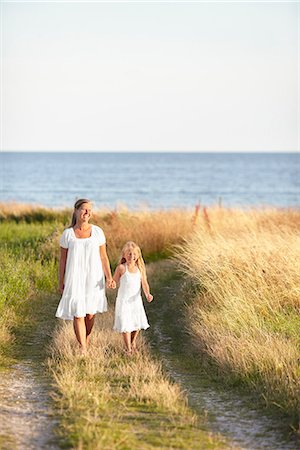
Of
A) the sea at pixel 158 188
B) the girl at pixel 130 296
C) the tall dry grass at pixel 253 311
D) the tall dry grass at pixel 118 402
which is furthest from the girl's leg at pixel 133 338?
the sea at pixel 158 188

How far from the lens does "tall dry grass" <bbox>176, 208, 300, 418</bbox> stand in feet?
27.2

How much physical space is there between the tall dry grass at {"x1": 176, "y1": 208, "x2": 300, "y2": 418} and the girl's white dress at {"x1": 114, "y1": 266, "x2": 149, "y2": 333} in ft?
2.56

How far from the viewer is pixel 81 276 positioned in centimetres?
952

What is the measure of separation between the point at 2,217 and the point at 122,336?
62.4 ft

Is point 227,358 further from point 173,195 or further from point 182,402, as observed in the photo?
point 173,195

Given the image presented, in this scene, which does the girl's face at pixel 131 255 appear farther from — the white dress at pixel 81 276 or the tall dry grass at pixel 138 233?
the tall dry grass at pixel 138 233

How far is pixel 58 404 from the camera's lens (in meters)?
7.46

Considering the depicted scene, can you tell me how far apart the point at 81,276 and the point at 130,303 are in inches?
26.5

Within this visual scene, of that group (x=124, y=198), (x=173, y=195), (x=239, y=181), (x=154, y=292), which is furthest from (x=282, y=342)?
(x=239, y=181)

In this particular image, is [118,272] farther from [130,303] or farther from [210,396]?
[210,396]

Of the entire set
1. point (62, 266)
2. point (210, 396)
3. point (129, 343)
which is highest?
point (62, 266)

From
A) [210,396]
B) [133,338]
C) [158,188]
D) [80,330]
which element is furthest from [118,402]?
[158,188]

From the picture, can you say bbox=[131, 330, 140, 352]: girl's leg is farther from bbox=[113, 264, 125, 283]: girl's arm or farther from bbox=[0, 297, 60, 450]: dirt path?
bbox=[0, 297, 60, 450]: dirt path

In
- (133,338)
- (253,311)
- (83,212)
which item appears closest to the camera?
(83,212)
